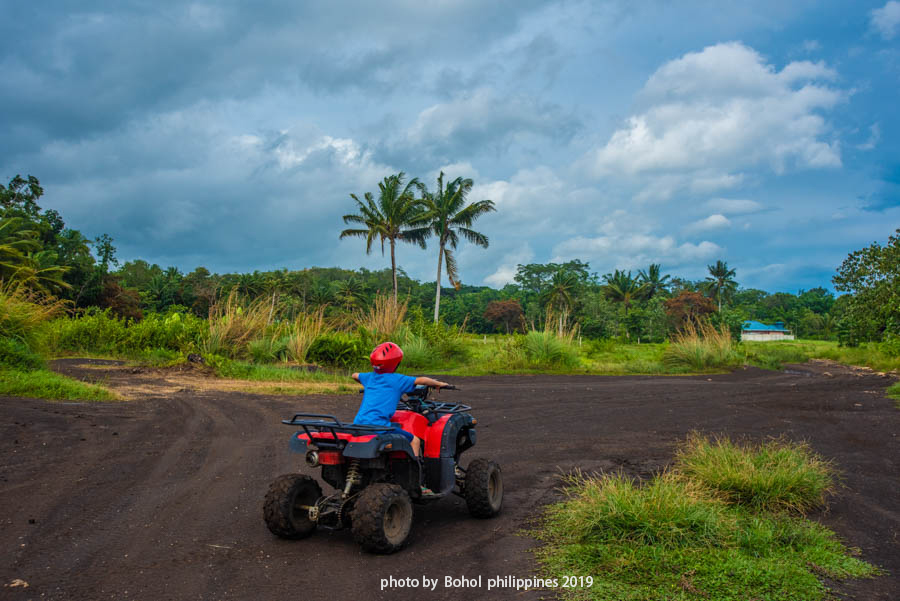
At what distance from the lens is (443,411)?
512 cm

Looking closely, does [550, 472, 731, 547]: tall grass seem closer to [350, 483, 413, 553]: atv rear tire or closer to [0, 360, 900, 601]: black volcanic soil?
[0, 360, 900, 601]: black volcanic soil

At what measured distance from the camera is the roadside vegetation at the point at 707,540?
11.4 ft

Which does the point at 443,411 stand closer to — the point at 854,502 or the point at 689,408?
the point at 854,502

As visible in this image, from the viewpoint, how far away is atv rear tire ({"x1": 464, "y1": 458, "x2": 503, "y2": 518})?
4.82 meters

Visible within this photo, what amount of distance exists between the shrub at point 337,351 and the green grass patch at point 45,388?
8.76 metres

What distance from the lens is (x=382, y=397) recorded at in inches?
182

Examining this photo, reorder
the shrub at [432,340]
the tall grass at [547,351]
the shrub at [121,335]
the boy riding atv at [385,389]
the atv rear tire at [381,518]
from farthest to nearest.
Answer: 1. the tall grass at [547,351]
2. the shrub at [432,340]
3. the shrub at [121,335]
4. the boy riding atv at [385,389]
5. the atv rear tire at [381,518]

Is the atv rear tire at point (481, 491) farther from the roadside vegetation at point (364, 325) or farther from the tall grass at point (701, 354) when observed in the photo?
the tall grass at point (701, 354)

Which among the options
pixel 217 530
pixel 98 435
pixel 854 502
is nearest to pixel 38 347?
pixel 98 435

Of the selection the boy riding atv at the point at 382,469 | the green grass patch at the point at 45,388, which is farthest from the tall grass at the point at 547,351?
the boy riding atv at the point at 382,469

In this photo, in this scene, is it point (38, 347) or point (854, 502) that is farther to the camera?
point (38, 347)

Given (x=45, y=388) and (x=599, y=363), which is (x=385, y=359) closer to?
(x=45, y=388)

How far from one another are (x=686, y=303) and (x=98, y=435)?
6659 centimetres

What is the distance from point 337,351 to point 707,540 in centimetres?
1638
